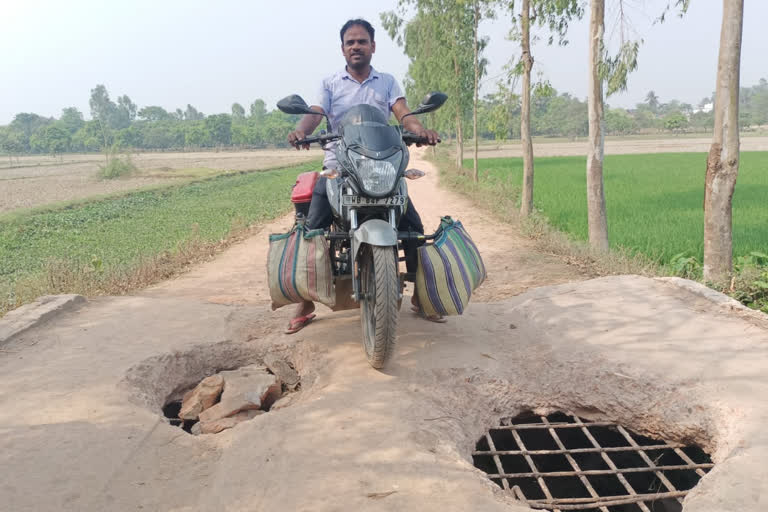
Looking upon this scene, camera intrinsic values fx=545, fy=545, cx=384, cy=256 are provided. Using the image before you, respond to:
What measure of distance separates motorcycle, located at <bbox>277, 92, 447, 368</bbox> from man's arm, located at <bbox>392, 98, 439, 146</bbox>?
50 mm

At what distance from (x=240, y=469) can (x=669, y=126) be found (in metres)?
80.5

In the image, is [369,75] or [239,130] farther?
[239,130]

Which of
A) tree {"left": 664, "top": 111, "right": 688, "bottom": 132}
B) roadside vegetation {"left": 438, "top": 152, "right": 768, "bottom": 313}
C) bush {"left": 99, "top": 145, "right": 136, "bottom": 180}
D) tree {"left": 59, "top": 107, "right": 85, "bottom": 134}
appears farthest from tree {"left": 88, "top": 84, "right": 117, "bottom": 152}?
roadside vegetation {"left": 438, "top": 152, "right": 768, "bottom": 313}

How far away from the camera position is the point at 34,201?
21.2 m

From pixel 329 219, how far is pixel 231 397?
128 centimetres

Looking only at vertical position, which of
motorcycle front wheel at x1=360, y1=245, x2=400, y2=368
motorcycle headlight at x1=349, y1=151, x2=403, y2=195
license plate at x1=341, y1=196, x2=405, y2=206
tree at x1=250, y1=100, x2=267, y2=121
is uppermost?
tree at x1=250, y1=100, x2=267, y2=121

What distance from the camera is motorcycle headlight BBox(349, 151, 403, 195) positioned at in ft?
9.87

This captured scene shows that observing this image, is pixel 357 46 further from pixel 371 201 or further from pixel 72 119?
pixel 72 119

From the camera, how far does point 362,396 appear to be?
9.19 ft

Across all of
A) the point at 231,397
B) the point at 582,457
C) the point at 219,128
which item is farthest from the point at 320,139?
the point at 219,128

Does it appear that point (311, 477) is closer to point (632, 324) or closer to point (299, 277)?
point (299, 277)

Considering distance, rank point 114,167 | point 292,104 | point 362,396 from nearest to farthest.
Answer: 1. point 362,396
2. point 292,104
3. point 114,167

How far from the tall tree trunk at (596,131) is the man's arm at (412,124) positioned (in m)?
4.04

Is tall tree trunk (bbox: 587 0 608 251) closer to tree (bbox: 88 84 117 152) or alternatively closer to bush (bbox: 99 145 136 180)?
bush (bbox: 99 145 136 180)
